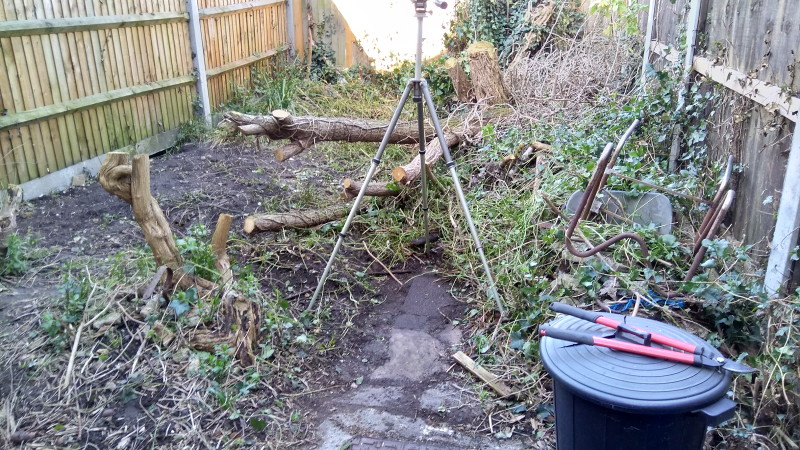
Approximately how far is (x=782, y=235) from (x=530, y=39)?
672cm

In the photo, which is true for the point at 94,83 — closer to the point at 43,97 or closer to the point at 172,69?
the point at 43,97

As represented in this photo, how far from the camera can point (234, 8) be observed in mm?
8375

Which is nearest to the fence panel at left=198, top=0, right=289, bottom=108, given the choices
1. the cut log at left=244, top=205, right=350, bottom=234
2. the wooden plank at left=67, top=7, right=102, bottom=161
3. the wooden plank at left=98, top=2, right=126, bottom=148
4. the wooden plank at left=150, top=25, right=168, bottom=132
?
the wooden plank at left=150, top=25, right=168, bottom=132

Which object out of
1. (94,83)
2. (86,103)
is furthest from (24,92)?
(94,83)

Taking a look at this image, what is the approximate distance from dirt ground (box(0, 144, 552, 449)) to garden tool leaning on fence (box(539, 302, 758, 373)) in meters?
0.94

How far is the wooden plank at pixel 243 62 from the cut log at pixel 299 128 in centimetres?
342

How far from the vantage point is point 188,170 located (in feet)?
20.8

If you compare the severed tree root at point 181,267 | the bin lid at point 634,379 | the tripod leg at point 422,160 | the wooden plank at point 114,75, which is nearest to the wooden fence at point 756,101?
the bin lid at point 634,379

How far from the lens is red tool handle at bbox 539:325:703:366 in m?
1.94

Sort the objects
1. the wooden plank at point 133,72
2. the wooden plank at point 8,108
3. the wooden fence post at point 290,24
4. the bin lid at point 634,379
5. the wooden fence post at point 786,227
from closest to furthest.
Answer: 1. the bin lid at point 634,379
2. the wooden fence post at point 786,227
3. the wooden plank at point 8,108
4. the wooden plank at point 133,72
5. the wooden fence post at point 290,24

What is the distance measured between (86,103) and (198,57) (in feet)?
6.71

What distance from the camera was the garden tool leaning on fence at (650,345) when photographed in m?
1.93

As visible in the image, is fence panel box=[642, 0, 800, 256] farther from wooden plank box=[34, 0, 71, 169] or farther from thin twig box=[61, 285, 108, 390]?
wooden plank box=[34, 0, 71, 169]

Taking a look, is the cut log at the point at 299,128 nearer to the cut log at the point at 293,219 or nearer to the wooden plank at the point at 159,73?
the cut log at the point at 293,219
